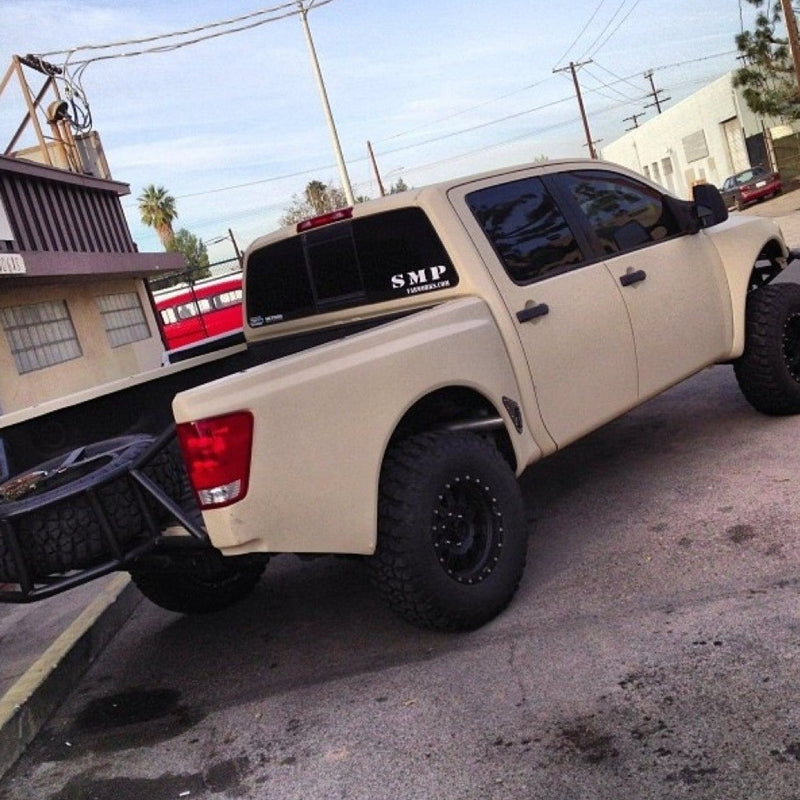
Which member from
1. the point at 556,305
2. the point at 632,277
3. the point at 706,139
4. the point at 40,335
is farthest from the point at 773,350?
the point at 706,139

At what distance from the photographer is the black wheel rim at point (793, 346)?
19.0 feet

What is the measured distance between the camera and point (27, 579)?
345 cm

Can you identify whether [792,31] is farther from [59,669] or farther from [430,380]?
[59,669]

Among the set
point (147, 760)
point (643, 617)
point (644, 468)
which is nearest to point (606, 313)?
point (644, 468)

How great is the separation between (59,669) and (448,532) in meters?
2.03

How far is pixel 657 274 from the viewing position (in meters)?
5.21

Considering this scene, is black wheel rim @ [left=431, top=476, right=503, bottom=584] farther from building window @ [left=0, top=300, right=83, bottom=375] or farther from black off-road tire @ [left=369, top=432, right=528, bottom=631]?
building window @ [left=0, top=300, right=83, bottom=375]

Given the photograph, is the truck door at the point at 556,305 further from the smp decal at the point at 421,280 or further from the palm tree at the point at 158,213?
the palm tree at the point at 158,213

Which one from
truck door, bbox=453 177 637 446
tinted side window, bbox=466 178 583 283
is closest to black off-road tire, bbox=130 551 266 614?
truck door, bbox=453 177 637 446

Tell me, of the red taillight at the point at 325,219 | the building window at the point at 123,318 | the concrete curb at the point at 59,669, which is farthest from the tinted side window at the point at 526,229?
the building window at the point at 123,318

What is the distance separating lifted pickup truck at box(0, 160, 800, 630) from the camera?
341 centimetres

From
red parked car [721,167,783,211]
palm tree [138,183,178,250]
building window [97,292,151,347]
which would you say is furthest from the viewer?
palm tree [138,183,178,250]

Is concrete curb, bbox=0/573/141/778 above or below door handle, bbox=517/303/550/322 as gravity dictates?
below

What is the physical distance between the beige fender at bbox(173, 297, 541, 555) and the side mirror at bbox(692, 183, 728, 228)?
2390mm
